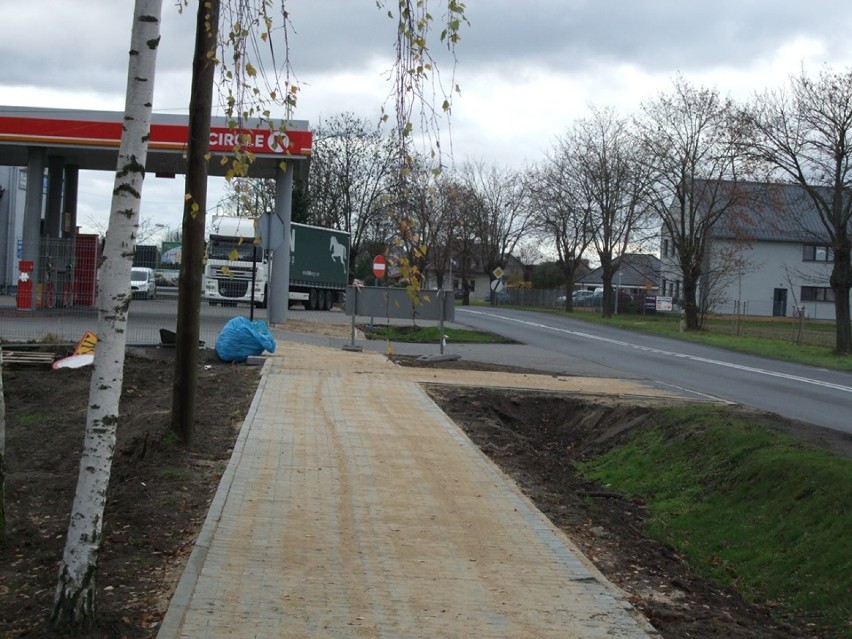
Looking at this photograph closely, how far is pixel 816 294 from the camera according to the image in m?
69.8

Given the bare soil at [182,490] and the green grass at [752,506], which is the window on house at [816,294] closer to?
the bare soil at [182,490]

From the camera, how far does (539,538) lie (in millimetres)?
6734

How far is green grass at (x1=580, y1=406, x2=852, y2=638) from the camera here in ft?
20.8

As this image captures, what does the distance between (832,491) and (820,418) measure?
6.83 metres

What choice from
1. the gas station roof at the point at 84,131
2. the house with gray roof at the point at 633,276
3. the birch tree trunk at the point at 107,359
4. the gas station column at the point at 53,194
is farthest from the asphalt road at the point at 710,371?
the house with gray roof at the point at 633,276

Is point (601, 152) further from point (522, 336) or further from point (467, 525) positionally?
point (467, 525)

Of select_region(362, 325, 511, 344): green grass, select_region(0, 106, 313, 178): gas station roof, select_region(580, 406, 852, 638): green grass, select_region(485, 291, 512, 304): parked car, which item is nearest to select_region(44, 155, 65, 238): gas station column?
select_region(0, 106, 313, 178): gas station roof

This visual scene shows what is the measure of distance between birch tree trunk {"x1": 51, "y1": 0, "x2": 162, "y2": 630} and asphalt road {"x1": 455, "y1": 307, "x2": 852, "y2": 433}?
10.6 meters

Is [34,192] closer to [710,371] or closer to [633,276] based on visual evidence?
[710,371]

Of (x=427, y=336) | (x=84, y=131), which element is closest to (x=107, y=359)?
(x=427, y=336)

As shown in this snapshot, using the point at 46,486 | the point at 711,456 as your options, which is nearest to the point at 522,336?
the point at 711,456

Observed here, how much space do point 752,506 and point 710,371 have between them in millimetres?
14052

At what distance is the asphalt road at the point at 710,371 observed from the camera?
15.4 meters

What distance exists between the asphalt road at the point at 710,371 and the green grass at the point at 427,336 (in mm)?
1232
